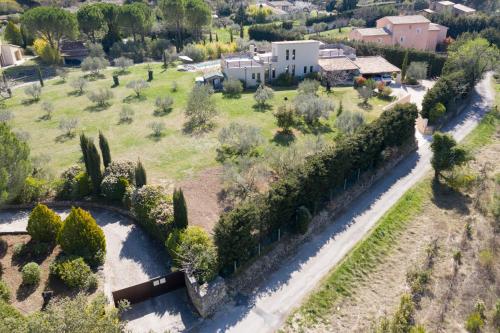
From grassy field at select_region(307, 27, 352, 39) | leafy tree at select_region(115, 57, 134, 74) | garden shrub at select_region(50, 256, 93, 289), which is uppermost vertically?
grassy field at select_region(307, 27, 352, 39)

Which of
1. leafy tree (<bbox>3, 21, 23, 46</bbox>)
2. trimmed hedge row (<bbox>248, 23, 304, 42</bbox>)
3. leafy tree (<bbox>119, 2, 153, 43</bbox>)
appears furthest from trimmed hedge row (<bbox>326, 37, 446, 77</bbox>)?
leafy tree (<bbox>3, 21, 23, 46</bbox>)

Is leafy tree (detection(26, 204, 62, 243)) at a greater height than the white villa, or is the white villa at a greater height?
the white villa

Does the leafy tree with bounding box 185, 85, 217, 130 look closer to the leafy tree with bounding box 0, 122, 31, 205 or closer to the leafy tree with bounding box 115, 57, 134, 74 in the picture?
the leafy tree with bounding box 0, 122, 31, 205

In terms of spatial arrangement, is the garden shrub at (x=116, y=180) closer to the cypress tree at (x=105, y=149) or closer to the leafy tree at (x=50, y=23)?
the cypress tree at (x=105, y=149)

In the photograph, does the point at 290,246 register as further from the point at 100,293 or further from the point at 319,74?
the point at 319,74

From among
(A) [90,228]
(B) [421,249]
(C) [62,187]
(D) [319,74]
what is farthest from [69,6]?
(B) [421,249]

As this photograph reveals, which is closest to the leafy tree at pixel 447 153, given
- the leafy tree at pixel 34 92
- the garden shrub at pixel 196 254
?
the garden shrub at pixel 196 254

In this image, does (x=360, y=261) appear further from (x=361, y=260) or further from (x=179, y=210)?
(x=179, y=210)
